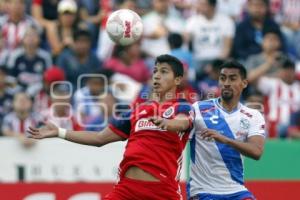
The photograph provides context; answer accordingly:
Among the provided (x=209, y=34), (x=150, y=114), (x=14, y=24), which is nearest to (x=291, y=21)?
(x=209, y=34)

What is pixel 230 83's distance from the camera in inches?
384

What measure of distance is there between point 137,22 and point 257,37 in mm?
5911

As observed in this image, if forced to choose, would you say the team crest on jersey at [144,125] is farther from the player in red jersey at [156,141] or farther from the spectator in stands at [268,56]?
the spectator in stands at [268,56]

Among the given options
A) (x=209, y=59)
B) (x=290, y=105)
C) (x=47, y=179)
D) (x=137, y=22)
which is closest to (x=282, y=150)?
(x=290, y=105)

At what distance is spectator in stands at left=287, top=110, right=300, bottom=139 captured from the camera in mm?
14586

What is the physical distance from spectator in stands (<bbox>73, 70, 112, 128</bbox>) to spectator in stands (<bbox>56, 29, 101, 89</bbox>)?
18.8 inches

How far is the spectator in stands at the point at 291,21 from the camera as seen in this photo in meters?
17.1

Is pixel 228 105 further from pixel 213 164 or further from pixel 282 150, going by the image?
pixel 282 150

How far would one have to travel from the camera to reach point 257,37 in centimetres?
1622

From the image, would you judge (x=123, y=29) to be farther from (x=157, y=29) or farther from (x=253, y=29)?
(x=253, y=29)

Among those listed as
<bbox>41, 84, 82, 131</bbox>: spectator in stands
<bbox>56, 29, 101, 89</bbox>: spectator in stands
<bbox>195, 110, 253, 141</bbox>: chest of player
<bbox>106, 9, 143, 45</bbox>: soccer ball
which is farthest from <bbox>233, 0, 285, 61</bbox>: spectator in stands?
<bbox>195, 110, 253, 141</bbox>: chest of player

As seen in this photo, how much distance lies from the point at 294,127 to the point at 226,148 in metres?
5.27

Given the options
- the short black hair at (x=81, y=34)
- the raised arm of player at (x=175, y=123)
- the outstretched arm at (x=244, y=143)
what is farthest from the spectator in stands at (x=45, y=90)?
the outstretched arm at (x=244, y=143)

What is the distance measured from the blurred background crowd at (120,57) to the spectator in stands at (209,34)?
2 cm
